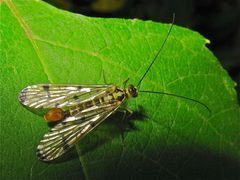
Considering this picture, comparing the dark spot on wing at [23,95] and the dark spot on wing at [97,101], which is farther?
the dark spot on wing at [97,101]

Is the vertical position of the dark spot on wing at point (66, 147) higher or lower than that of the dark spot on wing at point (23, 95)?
lower

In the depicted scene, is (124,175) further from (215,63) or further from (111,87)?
(215,63)

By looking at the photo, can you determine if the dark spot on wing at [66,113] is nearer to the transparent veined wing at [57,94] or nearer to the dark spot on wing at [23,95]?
the transparent veined wing at [57,94]

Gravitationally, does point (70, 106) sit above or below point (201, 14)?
below

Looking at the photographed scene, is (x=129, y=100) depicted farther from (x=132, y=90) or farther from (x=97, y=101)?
(x=97, y=101)

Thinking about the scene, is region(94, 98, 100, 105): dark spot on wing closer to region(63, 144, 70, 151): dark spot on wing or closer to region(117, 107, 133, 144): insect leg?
region(117, 107, 133, 144): insect leg

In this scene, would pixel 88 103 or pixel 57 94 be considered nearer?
pixel 57 94

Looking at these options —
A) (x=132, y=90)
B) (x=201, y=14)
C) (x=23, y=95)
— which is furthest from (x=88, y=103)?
(x=201, y=14)

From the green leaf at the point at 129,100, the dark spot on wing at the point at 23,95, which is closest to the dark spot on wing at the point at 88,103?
the green leaf at the point at 129,100
